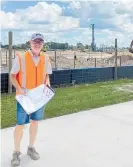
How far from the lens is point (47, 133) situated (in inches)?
216

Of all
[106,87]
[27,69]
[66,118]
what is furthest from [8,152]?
[106,87]

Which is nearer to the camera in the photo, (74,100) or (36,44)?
(36,44)

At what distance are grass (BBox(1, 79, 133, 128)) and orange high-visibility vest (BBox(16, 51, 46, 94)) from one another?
1.77m

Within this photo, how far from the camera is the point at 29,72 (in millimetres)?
4191

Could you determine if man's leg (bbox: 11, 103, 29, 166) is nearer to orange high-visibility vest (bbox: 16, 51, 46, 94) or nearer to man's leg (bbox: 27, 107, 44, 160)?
man's leg (bbox: 27, 107, 44, 160)

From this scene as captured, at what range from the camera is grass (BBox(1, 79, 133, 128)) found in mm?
6821

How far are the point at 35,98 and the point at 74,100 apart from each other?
428 cm

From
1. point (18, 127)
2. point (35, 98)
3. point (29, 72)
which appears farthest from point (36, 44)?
point (18, 127)

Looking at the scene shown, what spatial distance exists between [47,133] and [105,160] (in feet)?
4.51

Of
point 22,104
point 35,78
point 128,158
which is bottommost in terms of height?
point 128,158

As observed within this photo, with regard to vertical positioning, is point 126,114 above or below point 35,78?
below

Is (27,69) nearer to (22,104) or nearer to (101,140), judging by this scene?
(22,104)

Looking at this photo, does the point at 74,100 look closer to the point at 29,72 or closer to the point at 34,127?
the point at 34,127

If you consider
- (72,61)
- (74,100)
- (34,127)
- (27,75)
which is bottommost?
(74,100)
